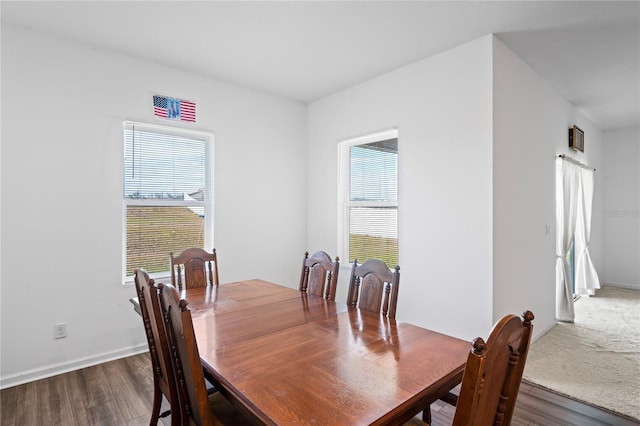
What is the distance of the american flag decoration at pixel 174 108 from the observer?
10.6ft

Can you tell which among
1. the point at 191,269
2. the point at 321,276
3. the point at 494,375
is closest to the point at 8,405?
the point at 191,269

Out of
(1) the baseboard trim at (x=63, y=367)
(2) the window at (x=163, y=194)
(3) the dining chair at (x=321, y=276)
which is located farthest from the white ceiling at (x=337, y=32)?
(1) the baseboard trim at (x=63, y=367)

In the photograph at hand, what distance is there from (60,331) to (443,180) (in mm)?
3464

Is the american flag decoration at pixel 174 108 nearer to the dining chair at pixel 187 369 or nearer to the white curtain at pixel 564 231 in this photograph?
the dining chair at pixel 187 369

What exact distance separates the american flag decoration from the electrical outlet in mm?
1987

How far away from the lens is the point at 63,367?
8.93ft

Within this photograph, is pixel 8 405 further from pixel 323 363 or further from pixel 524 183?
pixel 524 183

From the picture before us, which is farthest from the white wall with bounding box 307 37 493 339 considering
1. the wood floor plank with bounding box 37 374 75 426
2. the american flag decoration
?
the wood floor plank with bounding box 37 374 75 426

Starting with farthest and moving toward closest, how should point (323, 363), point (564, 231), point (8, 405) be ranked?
point (564, 231) → point (8, 405) → point (323, 363)

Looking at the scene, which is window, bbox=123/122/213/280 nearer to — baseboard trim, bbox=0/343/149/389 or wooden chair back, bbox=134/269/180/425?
baseboard trim, bbox=0/343/149/389

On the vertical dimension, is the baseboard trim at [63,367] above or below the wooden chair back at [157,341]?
below

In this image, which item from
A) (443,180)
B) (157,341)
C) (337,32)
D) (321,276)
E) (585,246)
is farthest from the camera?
(585,246)

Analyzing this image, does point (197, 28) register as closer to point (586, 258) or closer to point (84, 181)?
point (84, 181)

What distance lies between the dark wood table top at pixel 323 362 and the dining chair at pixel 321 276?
286 millimetres
